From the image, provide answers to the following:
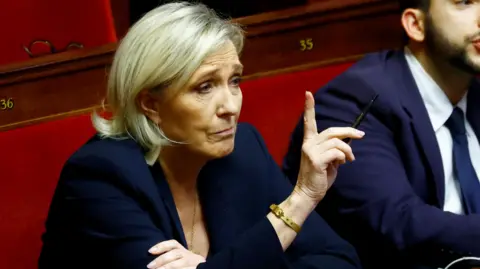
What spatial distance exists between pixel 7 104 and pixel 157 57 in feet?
1.54

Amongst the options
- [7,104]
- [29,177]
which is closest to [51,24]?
[7,104]

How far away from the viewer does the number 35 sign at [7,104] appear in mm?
1362

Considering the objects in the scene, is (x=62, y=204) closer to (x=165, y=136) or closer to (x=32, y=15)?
(x=165, y=136)

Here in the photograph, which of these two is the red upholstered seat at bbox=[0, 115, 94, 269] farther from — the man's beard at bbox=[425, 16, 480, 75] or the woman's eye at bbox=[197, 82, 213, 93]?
the man's beard at bbox=[425, 16, 480, 75]

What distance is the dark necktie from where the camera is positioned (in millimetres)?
1235

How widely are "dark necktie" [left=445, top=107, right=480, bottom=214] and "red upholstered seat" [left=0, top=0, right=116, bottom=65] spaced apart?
0.79 metres

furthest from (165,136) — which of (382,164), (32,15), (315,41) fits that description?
(32,15)

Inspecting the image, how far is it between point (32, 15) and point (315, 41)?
62 centimetres

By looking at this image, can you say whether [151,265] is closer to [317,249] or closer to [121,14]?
[317,249]

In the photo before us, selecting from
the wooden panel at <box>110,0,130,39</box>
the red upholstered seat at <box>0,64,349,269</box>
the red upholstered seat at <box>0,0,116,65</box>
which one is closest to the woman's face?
the red upholstered seat at <box>0,64,349,269</box>

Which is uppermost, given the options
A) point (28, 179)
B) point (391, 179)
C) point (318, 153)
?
point (318, 153)

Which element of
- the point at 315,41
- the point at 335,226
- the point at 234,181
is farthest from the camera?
the point at 315,41

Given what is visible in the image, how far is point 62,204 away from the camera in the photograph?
3.43ft

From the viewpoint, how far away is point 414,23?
1.33 m
